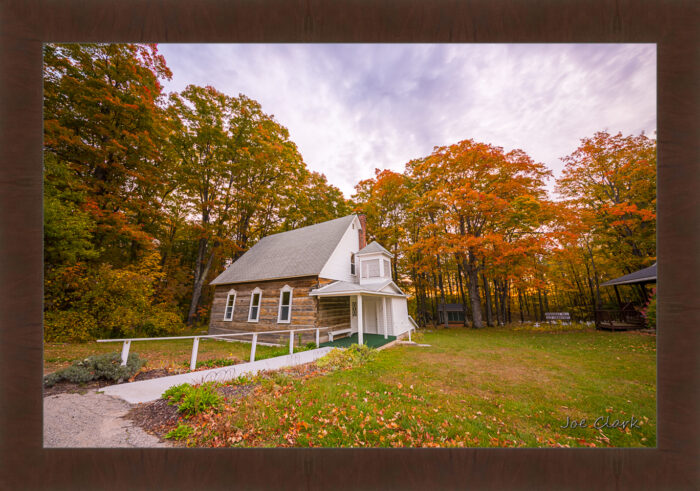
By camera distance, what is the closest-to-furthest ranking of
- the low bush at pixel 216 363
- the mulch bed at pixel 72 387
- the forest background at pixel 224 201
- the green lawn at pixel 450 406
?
the green lawn at pixel 450 406 < the mulch bed at pixel 72 387 < the low bush at pixel 216 363 < the forest background at pixel 224 201

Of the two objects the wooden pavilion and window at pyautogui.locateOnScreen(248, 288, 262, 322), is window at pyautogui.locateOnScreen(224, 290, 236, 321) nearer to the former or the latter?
window at pyautogui.locateOnScreen(248, 288, 262, 322)

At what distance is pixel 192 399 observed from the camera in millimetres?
3123

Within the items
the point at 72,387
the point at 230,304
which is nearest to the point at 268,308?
the point at 230,304

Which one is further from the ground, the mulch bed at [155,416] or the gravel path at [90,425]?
the gravel path at [90,425]

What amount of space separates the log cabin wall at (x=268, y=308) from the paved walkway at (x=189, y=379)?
2726 millimetres

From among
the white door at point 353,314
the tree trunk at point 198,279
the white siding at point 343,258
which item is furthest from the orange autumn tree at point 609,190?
the tree trunk at point 198,279

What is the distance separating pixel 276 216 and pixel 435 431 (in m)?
18.3

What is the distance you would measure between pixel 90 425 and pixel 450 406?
15.5ft

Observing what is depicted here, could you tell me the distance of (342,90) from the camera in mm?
3084

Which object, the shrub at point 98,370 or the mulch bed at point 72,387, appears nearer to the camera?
the mulch bed at point 72,387

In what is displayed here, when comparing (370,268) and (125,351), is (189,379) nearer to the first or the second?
(125,351)

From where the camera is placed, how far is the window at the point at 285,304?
32.1ft

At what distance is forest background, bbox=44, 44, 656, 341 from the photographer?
6.84 metres

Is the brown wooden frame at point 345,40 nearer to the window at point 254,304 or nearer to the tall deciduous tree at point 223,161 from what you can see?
the window at point 254,304
